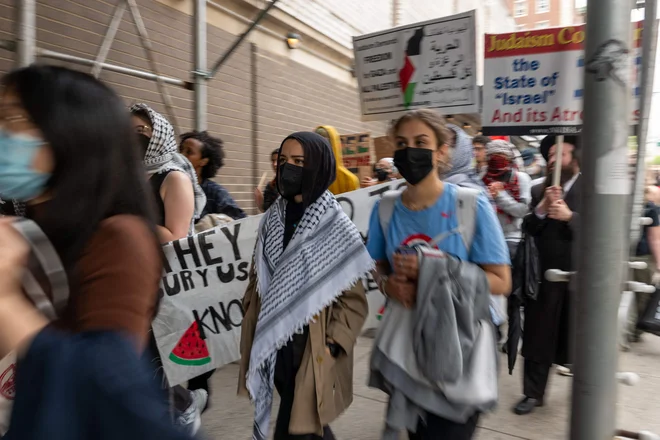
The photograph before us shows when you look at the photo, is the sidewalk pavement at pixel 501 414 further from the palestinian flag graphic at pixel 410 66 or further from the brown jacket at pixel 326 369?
the palestinian flag graphic at pixel 410 66

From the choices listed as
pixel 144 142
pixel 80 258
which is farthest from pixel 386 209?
pixel 80 258

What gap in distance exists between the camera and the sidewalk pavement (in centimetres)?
356

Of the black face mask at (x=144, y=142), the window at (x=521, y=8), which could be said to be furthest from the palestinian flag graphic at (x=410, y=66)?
the window at (x=521, y=8)

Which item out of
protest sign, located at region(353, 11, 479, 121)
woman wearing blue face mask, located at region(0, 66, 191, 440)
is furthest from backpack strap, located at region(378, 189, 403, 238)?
protest sign, located at region(353, 11, 479, 121)

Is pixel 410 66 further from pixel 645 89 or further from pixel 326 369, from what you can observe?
pixel 326 369

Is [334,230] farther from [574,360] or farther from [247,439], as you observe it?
[247,439]

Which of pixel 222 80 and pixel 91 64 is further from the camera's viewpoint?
pixel 222 80

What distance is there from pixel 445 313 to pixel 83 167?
1546 mm

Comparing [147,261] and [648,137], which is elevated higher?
[648,137]

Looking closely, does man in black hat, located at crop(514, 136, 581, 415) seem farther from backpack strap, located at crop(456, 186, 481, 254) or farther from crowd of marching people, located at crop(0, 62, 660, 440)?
backpack strap, located at crop(456, 186, 481, 254)

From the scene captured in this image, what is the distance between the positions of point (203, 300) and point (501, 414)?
218cm

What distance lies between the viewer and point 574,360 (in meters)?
2.26

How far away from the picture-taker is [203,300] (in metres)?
3.56

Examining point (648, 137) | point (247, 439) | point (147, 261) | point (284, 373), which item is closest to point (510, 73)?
point (648, 137)
